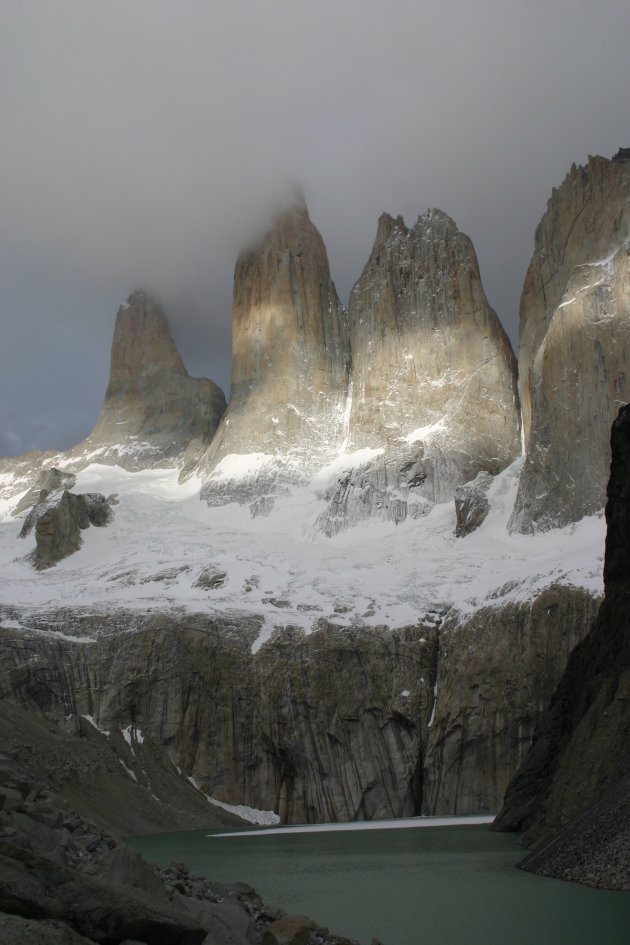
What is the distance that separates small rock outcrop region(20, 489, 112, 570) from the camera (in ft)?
301

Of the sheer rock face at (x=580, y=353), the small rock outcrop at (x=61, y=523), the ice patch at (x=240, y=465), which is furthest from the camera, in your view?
the ice patch at (x=240, y=465)

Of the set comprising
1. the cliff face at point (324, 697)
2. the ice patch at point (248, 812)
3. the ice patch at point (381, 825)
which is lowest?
the ice patch at point (248, 812)

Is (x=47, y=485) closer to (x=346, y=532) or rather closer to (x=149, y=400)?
(x=149, y=400)

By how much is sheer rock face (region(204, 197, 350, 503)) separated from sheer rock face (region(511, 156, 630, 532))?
109ft

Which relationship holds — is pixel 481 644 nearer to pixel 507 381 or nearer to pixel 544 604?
pixel 544 604

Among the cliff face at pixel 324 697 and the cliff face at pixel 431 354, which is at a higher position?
the cliff face at pixel 431 354

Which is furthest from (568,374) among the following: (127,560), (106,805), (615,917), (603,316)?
(615,917)

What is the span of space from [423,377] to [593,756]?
8396 cm

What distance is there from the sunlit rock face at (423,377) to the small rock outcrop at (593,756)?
188 feet

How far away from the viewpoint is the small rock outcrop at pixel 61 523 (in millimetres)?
91625

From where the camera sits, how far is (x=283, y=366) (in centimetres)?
11925

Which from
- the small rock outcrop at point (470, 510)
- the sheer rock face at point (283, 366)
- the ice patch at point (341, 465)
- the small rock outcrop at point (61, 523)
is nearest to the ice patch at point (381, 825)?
the small rock outcrop at point (470, 510)

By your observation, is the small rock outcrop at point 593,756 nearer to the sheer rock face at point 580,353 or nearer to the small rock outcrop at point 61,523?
the sheer rock face at point 580,353

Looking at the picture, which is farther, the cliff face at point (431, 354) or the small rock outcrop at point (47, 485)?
the small rock outcrop at point (47, 485)
